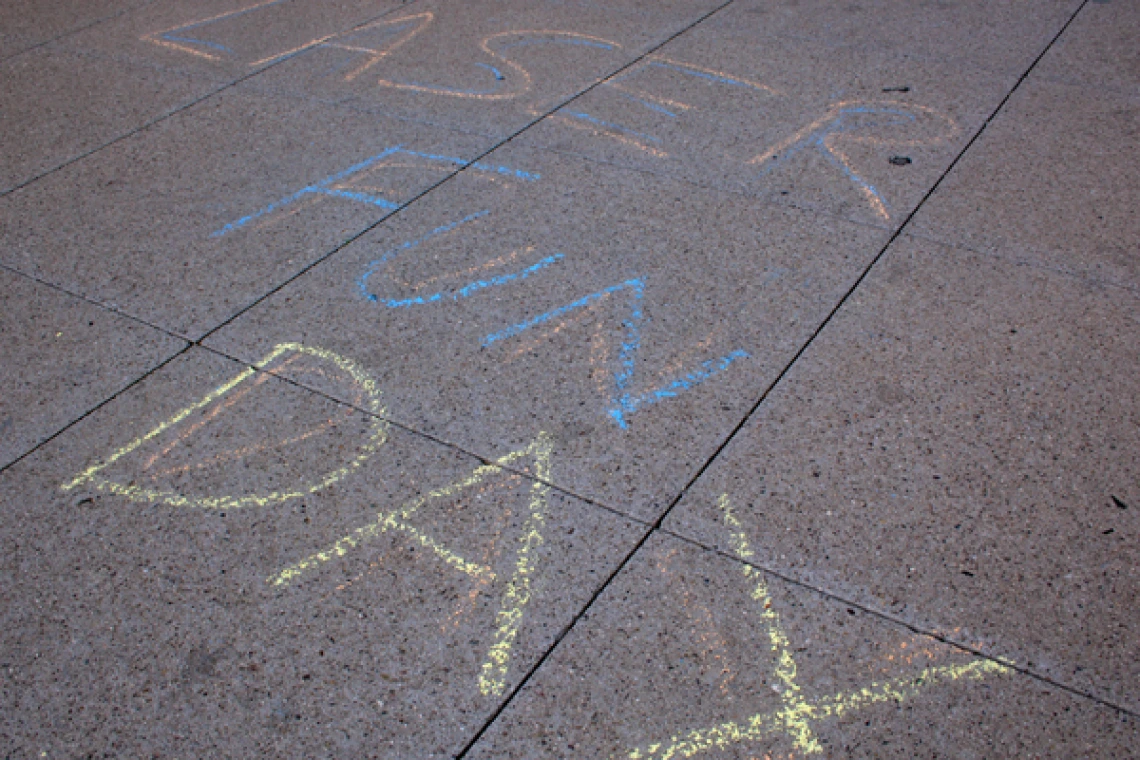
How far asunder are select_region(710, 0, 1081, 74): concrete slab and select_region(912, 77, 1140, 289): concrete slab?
64cm

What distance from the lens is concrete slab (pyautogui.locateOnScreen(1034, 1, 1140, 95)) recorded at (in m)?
5.26

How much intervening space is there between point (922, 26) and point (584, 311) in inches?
149

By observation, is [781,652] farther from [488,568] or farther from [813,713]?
[488,568]

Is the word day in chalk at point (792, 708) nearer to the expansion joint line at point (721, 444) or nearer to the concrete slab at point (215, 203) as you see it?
the expansion joint line at point (721, 444)

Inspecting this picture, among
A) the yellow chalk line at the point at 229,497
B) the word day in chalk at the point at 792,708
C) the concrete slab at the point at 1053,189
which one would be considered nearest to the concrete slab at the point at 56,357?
the yellow chalk line at the point at 229,497

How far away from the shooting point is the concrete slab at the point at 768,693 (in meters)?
2.23

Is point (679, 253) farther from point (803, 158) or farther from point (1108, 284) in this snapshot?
point (1108, 284)

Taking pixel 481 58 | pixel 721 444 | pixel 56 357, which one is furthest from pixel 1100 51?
pixel 56 357

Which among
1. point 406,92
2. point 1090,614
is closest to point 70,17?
point 406,92

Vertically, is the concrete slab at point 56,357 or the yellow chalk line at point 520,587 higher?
the concrete slab at point 56,357

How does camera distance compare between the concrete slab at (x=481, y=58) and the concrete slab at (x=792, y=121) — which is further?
the concrete slab at (x=481, y=58)

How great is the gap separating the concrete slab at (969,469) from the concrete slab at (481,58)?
2.45 metres

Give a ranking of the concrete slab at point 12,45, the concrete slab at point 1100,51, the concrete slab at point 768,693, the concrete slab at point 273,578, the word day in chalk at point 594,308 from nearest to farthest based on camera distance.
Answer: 1. the concrete slab at point 768,693
2. the concrete slab at point 273,578
3. the word day in chalk at point 594,308
4. the concrete slab at point 1100,51
5. the concrete slab at point 12,45

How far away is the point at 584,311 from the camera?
3.64 metres
